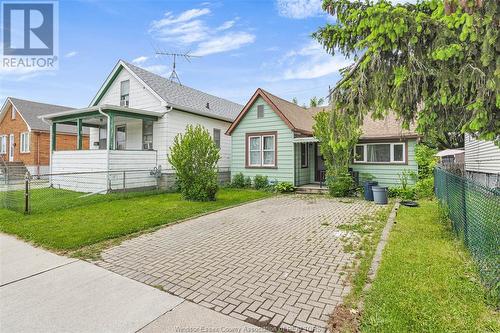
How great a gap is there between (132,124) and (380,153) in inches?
529

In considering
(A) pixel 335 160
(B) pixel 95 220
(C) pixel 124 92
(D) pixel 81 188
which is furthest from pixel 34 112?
(A) pixel 335 160

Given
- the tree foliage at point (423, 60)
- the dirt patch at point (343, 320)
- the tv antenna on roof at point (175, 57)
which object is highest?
the tv antenna on roof at point (175, 57)

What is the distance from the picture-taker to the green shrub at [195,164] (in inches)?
417

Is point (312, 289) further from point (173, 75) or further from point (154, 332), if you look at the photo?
point (173, 75)

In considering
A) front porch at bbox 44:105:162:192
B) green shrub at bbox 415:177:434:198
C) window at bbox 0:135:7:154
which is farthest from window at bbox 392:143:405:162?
window at bbox 0:135:7:154

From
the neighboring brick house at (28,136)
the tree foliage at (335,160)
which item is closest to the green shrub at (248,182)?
the tree foliage at (335,160)

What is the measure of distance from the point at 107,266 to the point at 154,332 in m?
2.21

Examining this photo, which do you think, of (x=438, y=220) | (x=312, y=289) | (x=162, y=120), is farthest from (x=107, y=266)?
(x=162, y=120)

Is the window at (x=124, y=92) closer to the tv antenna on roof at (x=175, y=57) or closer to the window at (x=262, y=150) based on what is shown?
the tv antenna on roof at (x=175, y=57)

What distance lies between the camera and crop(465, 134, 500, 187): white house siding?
30.4ft

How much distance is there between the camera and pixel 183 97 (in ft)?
55.0

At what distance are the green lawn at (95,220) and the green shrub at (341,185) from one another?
4.60 metres

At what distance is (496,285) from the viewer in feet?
10.3

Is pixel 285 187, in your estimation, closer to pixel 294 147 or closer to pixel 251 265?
pixel 294 147
